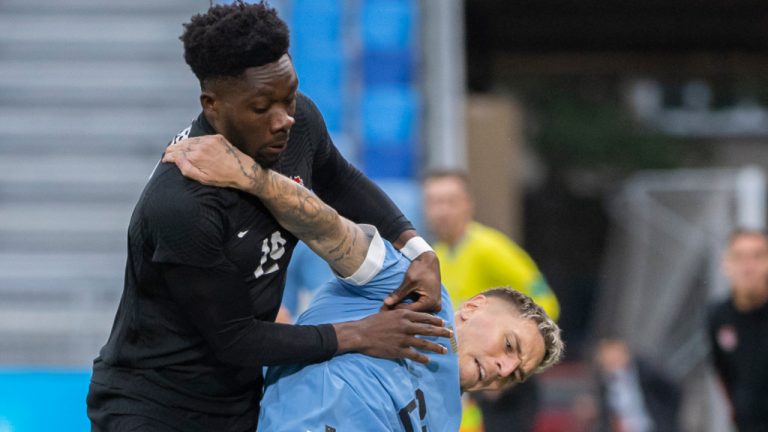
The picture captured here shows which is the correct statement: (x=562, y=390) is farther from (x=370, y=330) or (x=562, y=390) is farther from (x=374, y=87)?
(x=370, y=330)

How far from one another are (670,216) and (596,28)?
15.2ft

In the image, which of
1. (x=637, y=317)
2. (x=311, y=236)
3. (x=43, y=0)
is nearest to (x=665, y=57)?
(x=637, y=317)

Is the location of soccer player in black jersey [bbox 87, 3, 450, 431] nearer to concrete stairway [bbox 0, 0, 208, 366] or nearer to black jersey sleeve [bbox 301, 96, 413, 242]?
black jersey sleeve [bbox 301, 96, 413, 242]

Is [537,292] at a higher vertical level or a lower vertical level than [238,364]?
lower

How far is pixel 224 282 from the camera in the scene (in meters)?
2.67

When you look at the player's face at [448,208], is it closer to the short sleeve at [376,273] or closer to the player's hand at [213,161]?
the short sleeve at [376,273]

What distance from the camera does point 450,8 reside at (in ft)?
33.3

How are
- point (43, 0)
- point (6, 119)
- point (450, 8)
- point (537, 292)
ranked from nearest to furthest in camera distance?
point (537, 292)
point (6, 119)
point (43, 0)
point (450, 8)

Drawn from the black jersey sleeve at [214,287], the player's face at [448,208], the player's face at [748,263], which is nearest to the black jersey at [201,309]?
the black jersey sleeve at [214,287]

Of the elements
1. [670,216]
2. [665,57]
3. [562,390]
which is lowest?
[562,390]

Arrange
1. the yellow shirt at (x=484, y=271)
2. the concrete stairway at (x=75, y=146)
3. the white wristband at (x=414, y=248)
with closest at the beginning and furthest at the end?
1. the white wristband at (x=414, y=248)
2. the yellow shirt at (x=484, y=271)
3. the concrete stairway at (x=75, y=146)

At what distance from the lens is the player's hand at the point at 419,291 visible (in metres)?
2.91

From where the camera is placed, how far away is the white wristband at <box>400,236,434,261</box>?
10.2 ft

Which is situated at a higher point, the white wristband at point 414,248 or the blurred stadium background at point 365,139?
the white wristband at point 414,248
